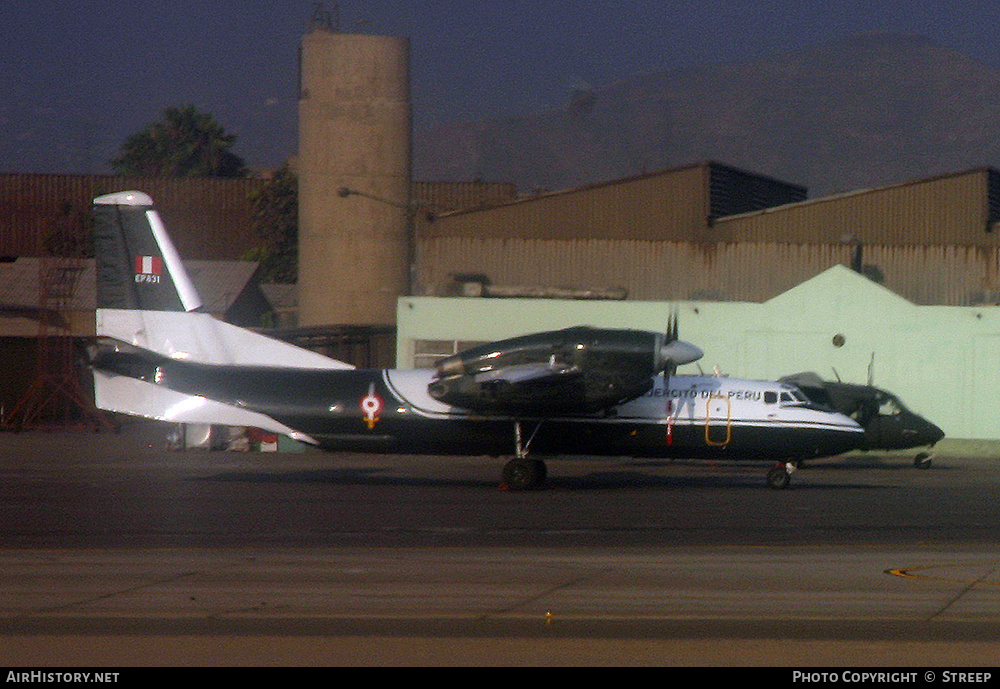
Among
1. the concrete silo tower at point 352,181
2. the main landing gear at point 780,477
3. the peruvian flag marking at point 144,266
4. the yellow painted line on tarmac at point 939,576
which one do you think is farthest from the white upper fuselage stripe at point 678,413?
the concrete silo tower at point 352,181

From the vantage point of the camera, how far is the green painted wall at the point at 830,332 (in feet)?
120

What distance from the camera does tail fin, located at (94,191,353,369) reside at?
27.2m

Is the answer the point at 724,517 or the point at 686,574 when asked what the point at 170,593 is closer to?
the point at 686,574

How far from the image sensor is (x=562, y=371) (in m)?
24.9

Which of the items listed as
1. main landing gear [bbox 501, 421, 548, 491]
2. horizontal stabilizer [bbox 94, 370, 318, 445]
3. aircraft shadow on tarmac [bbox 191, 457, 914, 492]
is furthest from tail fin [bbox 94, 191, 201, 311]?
main landing gear [bbox 501, 421, 548, 491]

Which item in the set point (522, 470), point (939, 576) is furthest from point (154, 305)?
point (939, 576)

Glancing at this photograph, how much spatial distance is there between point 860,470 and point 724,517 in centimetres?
1218

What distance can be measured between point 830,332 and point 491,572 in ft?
81.8

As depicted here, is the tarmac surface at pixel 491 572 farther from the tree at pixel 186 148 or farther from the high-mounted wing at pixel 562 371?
the tree at pixel 186 148

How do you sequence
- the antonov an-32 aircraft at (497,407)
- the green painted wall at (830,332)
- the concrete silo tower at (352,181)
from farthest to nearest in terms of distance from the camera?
the concrete silo tower at (352,181) → the green painted wall at (830,332) → the antonov an-32 aircraft at (497,407)

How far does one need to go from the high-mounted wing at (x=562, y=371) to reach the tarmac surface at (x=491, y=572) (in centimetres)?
190

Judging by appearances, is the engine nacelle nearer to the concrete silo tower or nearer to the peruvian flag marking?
the peruvian flag marking

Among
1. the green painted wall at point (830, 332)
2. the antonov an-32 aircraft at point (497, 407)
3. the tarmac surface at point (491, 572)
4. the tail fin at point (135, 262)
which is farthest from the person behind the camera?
the green painted wall at point (830, 332)

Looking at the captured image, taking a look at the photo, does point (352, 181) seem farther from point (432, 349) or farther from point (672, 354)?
point (672, 354)
